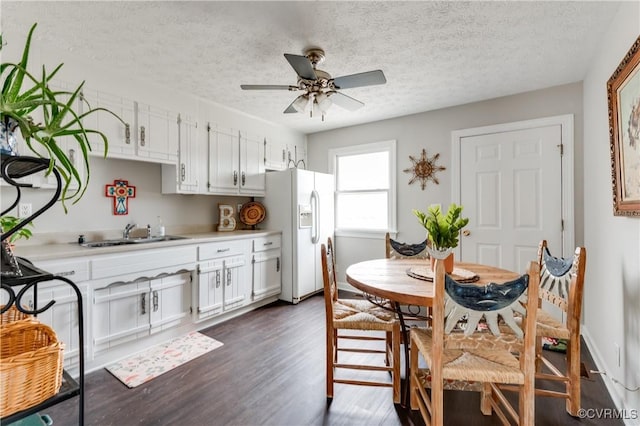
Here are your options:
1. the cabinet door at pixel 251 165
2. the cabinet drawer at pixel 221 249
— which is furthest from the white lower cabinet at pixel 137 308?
the cabinet door at pixel 251 165

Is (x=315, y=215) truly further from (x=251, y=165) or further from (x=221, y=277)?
(x=221, y=277)

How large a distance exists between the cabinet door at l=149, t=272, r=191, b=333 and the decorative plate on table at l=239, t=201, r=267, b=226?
121cm

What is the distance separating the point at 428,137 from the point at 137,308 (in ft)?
11.8

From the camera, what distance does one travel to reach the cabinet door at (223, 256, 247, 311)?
3240 mm

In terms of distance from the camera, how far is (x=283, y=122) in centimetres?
431

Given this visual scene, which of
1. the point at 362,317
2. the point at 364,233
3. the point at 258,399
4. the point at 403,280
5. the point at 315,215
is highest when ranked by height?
the point at 315,215

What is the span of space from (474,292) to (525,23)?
189cm

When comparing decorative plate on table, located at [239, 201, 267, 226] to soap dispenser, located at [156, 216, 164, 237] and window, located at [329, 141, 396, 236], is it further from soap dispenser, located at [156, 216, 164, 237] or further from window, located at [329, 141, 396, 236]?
window, located at [329, 141, 396, 236]

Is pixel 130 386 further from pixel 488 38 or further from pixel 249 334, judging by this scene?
pixel 488 38

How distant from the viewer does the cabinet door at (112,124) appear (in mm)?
2551

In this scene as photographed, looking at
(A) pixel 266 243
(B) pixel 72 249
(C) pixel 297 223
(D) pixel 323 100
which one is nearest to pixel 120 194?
(B) pixel 72 249

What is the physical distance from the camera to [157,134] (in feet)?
9.86

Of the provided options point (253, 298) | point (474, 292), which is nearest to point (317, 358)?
point (253, 298)

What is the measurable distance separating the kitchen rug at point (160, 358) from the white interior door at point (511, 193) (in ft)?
9.62
